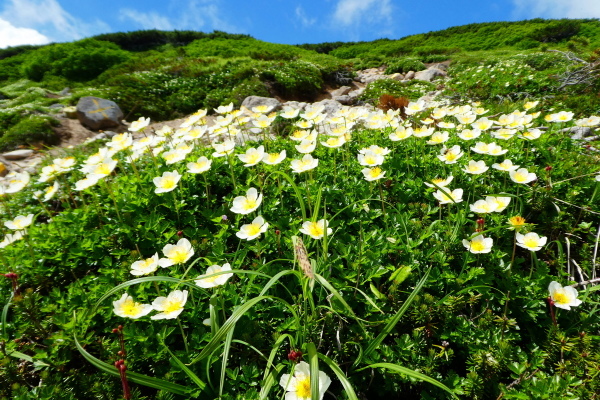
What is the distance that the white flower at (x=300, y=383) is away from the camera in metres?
1.23

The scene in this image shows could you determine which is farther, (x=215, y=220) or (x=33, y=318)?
(x=215, y=220)

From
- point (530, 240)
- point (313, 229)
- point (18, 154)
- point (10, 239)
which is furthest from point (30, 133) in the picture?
point (530, 240)

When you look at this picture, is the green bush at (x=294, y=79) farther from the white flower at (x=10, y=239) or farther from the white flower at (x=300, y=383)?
the white flower at (x=300, y=383)

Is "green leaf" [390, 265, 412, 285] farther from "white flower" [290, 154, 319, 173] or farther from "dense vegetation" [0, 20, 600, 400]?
"white flower" [290, 154, 319, 173]

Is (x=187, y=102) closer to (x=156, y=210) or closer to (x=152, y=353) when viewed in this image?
(x=156, y=210)

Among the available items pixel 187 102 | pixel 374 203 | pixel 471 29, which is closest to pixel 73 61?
pixel 187 102

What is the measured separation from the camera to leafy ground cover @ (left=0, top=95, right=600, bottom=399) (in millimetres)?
1423

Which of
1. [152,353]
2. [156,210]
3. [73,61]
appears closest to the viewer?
[152,353]

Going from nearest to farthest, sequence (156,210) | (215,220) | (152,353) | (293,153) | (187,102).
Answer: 1. (152,353)
2. (215,220)
3. (156,210)
4. (293,153)
5. (187,102)

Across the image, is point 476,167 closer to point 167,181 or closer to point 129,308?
point 167,181

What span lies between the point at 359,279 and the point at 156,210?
1.64m

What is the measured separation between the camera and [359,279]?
5.97 ft

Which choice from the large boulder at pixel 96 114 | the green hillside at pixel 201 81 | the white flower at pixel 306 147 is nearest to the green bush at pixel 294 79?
the green hillside at pixel 201 81

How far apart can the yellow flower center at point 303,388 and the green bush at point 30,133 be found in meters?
8.98
